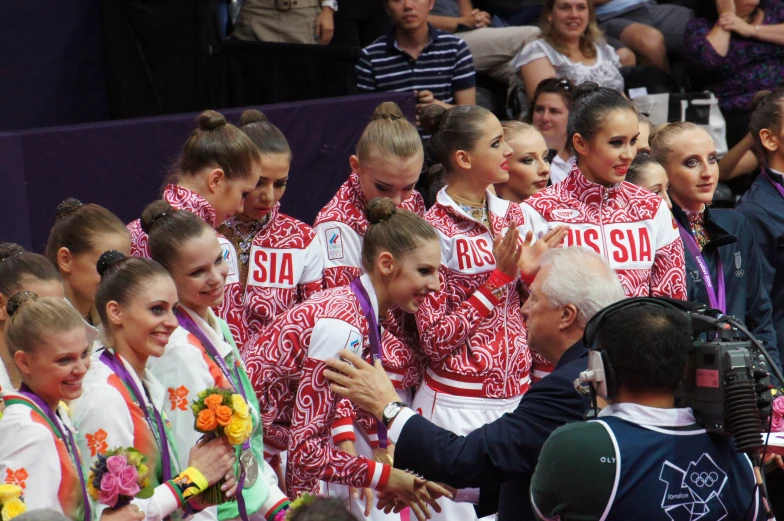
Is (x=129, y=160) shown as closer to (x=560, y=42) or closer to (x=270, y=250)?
(x=270, y=250)

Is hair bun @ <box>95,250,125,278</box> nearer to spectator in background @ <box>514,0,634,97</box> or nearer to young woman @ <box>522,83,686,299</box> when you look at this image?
young woman @ <box>522,83,686,299</box>

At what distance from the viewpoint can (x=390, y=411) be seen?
11.3 feet

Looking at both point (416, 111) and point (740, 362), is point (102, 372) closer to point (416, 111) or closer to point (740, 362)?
point (740, 362)

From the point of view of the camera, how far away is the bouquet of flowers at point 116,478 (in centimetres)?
295

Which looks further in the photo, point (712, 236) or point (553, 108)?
point (553, 108)

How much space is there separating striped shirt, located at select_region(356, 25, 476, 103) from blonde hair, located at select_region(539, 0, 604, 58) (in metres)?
0.74

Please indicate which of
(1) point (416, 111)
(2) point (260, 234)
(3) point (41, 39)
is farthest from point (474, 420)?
(3) point (41, 39)

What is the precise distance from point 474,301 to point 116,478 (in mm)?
1849

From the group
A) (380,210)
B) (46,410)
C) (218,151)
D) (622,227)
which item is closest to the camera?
(46,410)

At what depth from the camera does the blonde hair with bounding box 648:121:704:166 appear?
5.43 m

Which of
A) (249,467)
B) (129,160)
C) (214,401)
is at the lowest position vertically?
(249,467)

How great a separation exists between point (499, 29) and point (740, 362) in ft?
17.5

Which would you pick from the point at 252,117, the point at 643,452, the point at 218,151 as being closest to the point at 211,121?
the point at 218,151

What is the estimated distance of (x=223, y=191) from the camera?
4.49 metres
